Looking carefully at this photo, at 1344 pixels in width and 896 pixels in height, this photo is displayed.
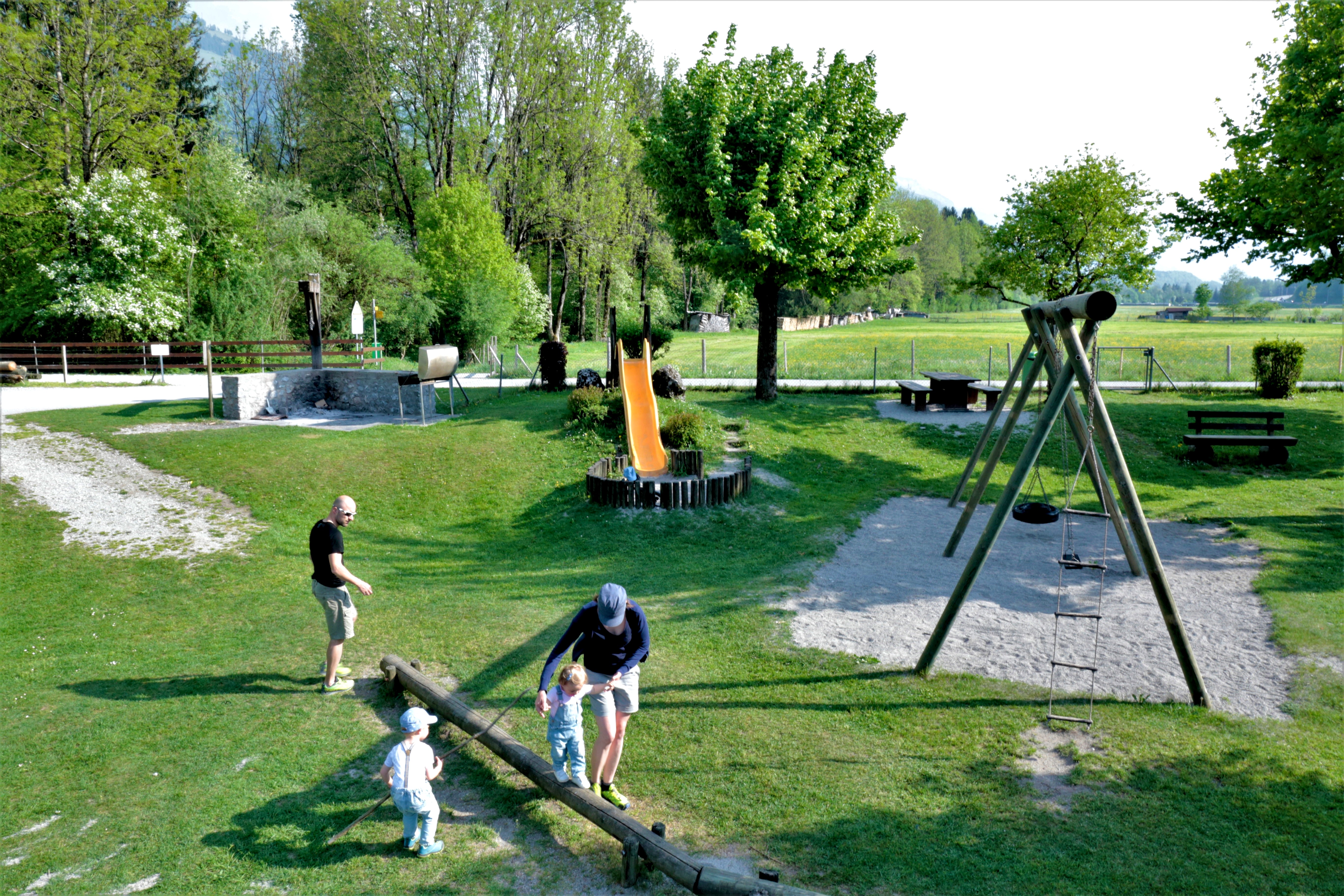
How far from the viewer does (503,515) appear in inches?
598

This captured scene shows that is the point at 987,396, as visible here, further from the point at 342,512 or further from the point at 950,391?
the point at 342,512

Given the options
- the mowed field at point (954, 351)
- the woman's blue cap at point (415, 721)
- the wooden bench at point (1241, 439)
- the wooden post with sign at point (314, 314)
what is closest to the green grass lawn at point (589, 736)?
the woman's blue cap at point (415, 721)

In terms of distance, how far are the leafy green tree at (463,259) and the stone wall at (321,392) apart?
16.8 metres

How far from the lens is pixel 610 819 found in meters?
5.39

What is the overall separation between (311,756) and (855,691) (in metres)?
4.92

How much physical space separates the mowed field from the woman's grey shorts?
22.9m

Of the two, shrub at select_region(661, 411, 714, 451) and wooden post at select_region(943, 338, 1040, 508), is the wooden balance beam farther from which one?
shrub at select_region(661, 411, 714, 451)

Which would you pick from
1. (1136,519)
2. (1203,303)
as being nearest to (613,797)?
(1136,519)

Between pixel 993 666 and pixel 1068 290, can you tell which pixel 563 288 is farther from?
pixel 993 666

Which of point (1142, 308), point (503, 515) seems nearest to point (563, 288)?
point (503, 515)

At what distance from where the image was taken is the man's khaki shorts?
7973mm

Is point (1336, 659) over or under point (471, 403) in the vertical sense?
under

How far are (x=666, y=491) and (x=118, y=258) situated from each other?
Answer: 29.6m

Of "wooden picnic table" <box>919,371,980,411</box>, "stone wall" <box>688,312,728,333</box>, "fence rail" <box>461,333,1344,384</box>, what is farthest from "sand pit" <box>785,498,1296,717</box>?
"stone wall" <box>688,312,728,333</box>
